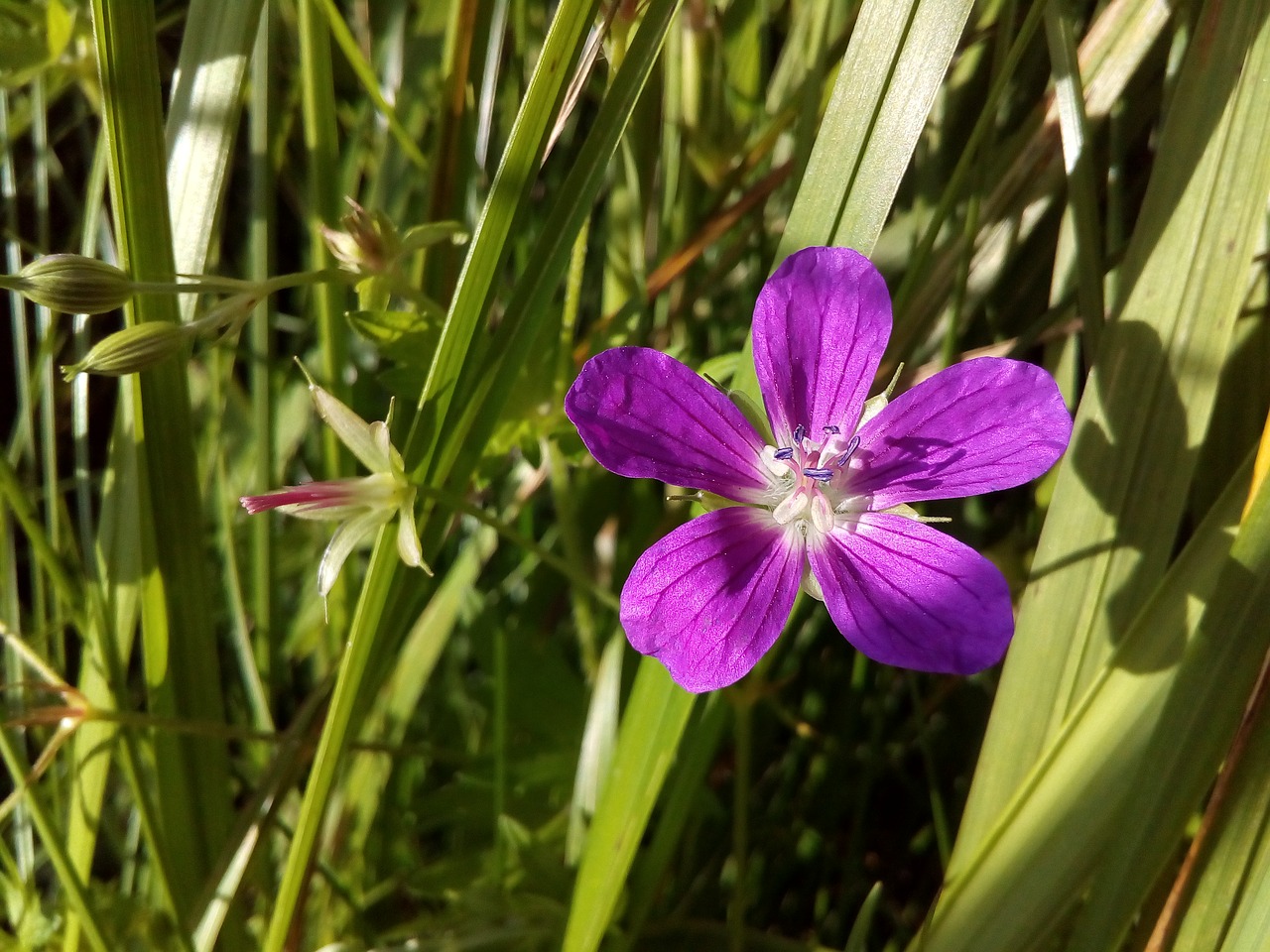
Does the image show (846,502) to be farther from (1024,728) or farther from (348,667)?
(348,667)

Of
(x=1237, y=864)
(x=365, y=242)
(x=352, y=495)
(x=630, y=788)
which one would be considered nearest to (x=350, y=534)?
(x=352, y=495)

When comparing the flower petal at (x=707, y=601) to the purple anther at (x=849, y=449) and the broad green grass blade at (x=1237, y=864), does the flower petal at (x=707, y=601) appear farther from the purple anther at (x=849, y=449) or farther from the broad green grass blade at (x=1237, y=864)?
the broad green grass blade at (x=1237, y=864)

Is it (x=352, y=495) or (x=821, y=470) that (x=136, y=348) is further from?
(x=821, y=470)

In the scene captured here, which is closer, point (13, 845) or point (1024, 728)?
point (1024, 728)

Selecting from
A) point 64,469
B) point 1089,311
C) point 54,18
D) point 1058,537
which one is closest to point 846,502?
point 1058,537

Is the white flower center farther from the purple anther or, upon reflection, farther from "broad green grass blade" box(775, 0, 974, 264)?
"broad green grass blade" box(775, 0, 974, 264)

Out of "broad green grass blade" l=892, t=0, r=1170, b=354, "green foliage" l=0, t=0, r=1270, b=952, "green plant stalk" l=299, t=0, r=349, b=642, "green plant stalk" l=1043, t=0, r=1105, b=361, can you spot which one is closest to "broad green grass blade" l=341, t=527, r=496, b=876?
"green foliage" l=0, t=0, r=1270, b=952
